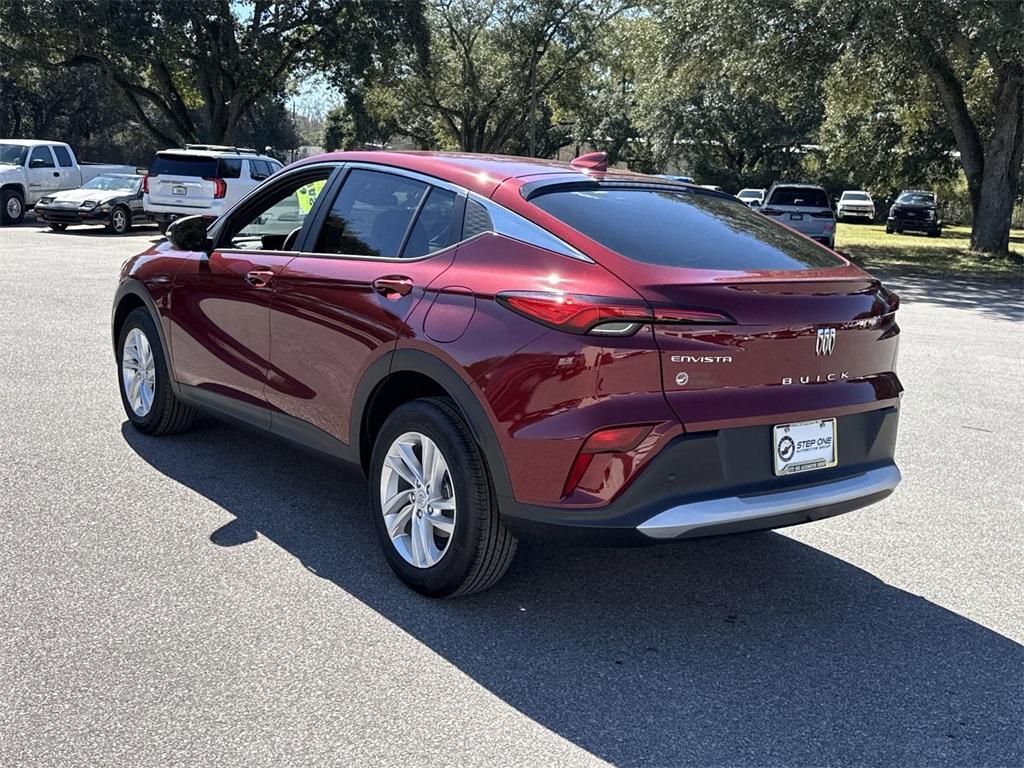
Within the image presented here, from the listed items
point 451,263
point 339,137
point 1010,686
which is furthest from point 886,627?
point 339,137

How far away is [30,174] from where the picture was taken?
2520 centimetres

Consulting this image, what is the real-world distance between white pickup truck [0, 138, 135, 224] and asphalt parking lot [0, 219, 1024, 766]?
21.6 meters

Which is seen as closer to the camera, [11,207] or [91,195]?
[91,195]

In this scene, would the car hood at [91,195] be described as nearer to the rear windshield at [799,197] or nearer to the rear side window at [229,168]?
the rear side window at [229,168]

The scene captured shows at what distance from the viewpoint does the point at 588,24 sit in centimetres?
3959

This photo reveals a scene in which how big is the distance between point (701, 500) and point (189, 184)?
1824cm

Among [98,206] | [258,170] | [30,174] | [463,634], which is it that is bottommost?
[463,634]

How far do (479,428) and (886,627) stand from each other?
1757 mm

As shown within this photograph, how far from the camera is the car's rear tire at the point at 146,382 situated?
5.85m

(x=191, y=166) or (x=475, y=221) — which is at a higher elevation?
(x=191, y=166)

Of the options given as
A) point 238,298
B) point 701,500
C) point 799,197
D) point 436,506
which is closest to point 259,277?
point 238,298

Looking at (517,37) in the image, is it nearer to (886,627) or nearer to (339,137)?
(339,137)

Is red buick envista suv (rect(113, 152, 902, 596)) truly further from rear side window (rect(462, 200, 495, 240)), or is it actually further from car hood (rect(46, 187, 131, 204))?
car hood (rect(46, 187, 131, 204))

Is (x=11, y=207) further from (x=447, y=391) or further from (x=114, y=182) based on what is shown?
(x=447, y=391)
